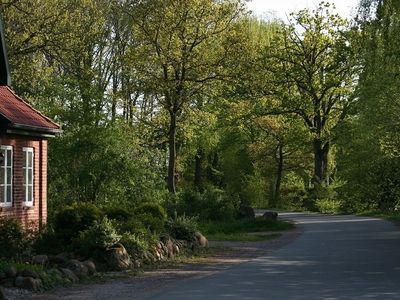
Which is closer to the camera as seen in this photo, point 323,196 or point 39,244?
point 39,244

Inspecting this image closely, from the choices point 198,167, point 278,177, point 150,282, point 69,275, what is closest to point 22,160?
point 69,275

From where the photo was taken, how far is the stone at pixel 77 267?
15550mm

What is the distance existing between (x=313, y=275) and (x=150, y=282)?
357 centimetres

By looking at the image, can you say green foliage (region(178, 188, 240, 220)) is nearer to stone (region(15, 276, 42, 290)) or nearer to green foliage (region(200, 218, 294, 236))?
green foliage (region(200, 218, 294, 236))

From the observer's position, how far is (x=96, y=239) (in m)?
17.2

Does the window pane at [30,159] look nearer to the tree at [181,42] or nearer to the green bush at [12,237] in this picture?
the green bush at [12,237]

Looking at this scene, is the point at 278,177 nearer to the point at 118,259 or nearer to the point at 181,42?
the point at 181,42

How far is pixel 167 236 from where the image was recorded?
20.7 metres

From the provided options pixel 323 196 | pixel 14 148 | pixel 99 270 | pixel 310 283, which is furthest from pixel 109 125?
pixel 323 196

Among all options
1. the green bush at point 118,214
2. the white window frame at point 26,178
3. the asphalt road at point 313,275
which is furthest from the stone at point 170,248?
the white window frame at point 26,178

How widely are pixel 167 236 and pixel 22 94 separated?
16594 mm

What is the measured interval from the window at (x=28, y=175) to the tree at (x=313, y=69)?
3342cm

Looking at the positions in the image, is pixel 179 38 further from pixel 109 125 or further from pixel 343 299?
pixel 343 299

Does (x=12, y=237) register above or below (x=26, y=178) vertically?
below
